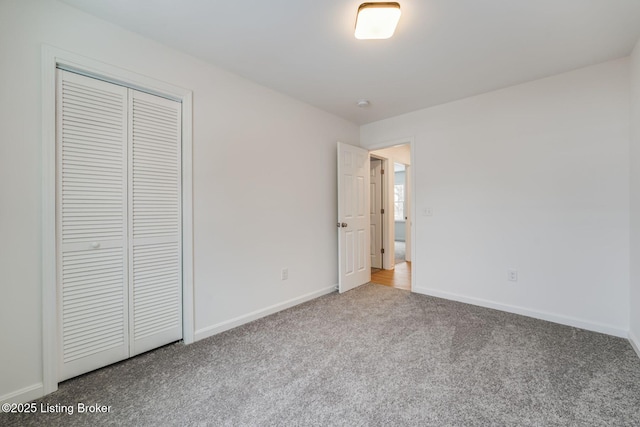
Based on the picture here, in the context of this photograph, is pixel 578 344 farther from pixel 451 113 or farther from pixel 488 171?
pixel 451 113

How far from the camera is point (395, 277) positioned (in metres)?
4.33

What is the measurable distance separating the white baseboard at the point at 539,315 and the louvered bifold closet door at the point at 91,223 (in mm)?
3291

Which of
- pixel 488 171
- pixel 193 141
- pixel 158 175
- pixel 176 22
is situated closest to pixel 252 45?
pixel 176 22

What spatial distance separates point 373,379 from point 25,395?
2091 millimetres

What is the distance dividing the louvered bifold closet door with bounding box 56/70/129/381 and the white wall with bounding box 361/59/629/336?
3.18 meters

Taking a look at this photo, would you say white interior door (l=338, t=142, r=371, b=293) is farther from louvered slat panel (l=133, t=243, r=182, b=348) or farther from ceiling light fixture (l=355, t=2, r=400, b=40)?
louvered slat panel (l=133, t=243, r=182, b=348)

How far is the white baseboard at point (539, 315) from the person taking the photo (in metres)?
2.31

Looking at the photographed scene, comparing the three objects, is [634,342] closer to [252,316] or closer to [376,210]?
[252,316]

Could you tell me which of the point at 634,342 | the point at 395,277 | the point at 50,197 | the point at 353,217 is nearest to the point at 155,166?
the point at 50,197

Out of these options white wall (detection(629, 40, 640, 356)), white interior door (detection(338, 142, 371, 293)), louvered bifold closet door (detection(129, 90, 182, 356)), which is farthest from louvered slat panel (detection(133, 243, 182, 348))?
white wall (detection(629, 40, 640, 356))

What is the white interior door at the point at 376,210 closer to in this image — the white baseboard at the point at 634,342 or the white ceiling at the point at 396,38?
the white ceiling at the point at 396,38

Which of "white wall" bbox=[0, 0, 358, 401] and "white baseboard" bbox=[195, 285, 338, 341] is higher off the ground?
"white wall" bbox=[0, 0, 358, 401]

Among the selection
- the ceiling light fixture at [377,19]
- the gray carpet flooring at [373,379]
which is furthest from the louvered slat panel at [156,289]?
the ceiling light fixture at [377,19]

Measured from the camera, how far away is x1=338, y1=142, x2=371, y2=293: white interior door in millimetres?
3539
